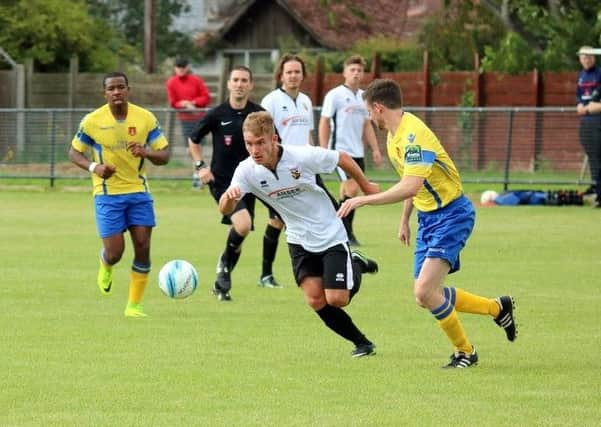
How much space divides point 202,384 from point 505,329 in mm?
2355

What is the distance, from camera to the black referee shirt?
13.5 m

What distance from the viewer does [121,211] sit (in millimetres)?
11977

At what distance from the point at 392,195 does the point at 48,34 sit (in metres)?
28.9

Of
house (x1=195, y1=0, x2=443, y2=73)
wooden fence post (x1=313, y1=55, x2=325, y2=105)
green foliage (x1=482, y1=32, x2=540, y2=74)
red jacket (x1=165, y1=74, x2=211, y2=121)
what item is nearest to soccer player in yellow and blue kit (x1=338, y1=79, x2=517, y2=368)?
red jacket (x1=165, y1=74, x2=211, y2=121)

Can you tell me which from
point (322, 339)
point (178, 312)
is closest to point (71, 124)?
point (178, 312)

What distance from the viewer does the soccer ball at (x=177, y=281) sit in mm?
11508

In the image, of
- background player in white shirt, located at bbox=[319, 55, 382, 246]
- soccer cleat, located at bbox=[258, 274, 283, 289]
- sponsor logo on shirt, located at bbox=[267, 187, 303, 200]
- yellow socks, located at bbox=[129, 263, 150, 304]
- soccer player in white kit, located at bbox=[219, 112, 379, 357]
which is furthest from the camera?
background player in white shirt, located at bbox=[319, 55, 382, 246]

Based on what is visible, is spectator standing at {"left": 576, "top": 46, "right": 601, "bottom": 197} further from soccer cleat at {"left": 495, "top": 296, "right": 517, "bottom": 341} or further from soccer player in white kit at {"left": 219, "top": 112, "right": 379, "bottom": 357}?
soccer player in white kit at {"left": 219, "top": 112, "right": 379, "bottom": 357}

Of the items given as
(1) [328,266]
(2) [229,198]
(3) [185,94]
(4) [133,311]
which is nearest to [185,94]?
(3) [185,94]

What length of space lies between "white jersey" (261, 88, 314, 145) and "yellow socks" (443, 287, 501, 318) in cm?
551

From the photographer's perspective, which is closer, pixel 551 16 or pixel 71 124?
pixel 71 124

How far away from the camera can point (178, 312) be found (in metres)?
12.0

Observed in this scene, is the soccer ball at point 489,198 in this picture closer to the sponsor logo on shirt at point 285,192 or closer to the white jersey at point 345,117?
the white jersey at point 345,117

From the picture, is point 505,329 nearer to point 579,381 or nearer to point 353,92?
point 579,381
